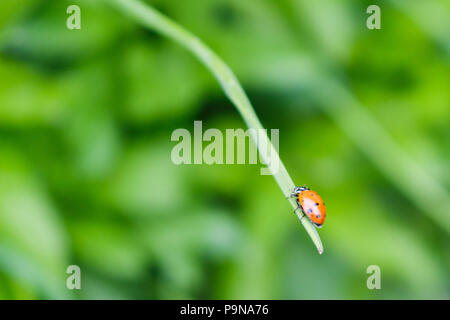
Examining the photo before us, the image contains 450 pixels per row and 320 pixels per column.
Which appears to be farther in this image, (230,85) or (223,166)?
(223,166)

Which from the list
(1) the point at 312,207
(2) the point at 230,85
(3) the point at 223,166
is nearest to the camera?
(2) the point at 230,85

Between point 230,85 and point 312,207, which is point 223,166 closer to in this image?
point 312,207

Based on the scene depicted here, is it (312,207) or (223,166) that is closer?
(312,207)

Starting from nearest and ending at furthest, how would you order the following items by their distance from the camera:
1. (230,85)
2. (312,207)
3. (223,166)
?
1. (230,85)
2. (312,207)
3. (223,166)

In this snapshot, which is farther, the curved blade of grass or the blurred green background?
the blurred green background

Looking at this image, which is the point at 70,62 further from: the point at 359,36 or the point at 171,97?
the point at 359,36

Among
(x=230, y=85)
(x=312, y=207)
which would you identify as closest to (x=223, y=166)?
(x=312, y=207)

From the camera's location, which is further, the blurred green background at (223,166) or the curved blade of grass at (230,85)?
the blurred green background at (223,166)
